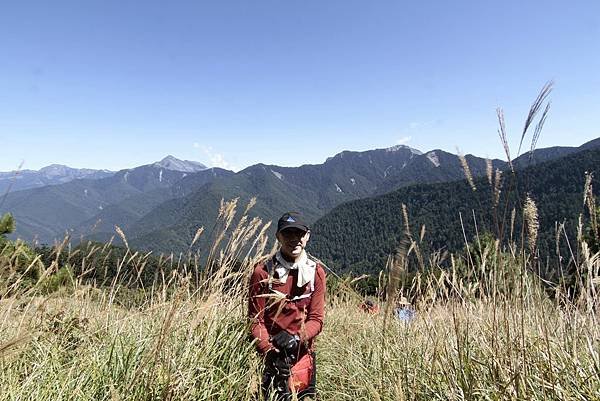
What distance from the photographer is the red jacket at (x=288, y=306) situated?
2570 mm

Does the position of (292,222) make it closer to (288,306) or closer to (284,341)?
(288,306)

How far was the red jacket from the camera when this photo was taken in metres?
2.57

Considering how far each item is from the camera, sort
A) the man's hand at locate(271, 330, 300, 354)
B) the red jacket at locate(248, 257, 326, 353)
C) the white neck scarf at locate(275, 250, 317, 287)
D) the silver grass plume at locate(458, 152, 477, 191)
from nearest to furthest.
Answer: the silver grass plume at locate(458, 152, 477, 191) < the man's hand at locate(271, 330, 300, 354) < the red jacket at locate(248, 257, 326, 353) < the white neck scarf at locate(275, 250, 317, 287)

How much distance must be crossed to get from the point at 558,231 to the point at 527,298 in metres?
0.47

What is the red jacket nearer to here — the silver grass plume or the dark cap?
the dark cap

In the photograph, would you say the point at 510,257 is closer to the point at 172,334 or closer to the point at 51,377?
the point at 172,334

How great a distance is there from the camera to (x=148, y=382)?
70.1 inches

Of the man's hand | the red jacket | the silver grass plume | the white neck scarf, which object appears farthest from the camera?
the white neck scarf

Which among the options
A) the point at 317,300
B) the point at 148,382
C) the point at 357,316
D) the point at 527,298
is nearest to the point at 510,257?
the point at 527,298

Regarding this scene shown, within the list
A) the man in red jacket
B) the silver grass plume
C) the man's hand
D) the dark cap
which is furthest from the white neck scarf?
the silver grass plume

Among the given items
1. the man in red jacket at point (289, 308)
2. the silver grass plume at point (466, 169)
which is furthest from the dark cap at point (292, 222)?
the silver grass plume at point (466, 169)

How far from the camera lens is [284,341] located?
2.47 metres

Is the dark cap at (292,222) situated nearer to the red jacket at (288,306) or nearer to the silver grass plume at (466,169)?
the red jacket at (288,306)

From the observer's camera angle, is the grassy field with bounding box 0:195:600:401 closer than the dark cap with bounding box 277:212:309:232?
Yes
